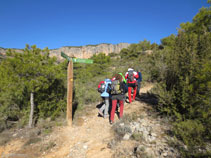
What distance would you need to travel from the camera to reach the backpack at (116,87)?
380cm

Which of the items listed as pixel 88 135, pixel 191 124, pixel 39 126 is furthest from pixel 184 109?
pixel 39 126

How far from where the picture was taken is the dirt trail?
2656mm

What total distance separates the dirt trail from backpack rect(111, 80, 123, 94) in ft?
3.96

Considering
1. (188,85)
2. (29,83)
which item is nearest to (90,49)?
(29,83)

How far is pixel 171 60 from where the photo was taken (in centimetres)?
346

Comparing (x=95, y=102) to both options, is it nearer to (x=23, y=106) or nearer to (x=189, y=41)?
(x=23, y=106)

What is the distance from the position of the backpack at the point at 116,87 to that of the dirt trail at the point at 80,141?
1.21 metres

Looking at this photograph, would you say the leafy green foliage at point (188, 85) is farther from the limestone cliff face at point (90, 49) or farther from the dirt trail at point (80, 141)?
the limestone cliff face at point (90, 49)

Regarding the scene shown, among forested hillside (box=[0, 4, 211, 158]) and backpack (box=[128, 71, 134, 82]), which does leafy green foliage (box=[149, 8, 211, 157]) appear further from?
backpack (box=[128, 71, 134, 82])

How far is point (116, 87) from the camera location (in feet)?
12.5

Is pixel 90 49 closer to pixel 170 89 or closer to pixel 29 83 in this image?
pixel 29 83

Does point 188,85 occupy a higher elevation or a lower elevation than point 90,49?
lower

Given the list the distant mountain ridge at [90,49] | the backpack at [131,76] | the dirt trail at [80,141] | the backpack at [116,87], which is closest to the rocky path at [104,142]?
the dirt trail at [80,141]

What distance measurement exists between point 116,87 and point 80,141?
6.50 feet
